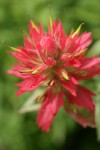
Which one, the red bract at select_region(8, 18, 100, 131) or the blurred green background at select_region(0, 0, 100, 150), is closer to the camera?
the red bract at select_region(8, 18, 100, 131)

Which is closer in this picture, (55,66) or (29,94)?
(55,66)

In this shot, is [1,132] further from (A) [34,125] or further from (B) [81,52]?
(B) [81,52]

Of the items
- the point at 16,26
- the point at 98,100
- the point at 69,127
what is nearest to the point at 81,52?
the point at 98,100

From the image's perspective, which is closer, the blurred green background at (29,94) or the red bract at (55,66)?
the red bract at (55,66)
